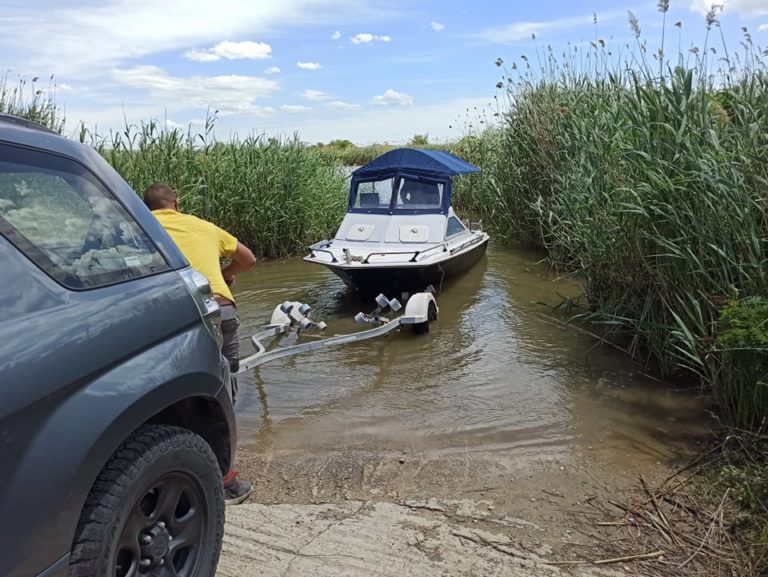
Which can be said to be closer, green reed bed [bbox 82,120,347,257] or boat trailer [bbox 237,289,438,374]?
boat trailer [bbox 237,289,438,374]

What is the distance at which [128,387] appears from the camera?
2.06 m

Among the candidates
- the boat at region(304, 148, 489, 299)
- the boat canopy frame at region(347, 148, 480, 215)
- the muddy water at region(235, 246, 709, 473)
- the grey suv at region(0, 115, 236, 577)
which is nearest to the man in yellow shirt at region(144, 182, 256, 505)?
the muddy water at region(235, 246, 709, 473)

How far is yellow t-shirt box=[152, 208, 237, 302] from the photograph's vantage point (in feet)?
13.7

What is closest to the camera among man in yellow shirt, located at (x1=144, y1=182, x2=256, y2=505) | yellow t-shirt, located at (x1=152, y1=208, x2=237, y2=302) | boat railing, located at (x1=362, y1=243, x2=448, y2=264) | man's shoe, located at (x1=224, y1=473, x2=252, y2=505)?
man's shoe, located at (x1=224, y1=473, x2=252, y2=505)

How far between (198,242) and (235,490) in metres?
1.63

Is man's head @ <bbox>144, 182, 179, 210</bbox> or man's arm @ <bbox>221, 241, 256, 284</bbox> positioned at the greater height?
man's head @ <bbox>144, 182, 179, 210</bbox>

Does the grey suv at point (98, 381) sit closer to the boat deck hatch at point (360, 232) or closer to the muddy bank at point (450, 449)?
the muddy bank at point (450, 449)

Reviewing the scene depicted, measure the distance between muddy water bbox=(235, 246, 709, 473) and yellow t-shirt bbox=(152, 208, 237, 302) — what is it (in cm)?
155

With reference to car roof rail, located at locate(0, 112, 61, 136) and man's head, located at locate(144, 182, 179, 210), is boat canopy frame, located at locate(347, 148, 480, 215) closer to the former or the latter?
man's head, located at locate(144, 182, 179, 210)

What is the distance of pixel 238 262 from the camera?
15.9ft

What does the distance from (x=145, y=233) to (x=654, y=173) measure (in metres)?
4.63

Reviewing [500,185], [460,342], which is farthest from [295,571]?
[500,185]

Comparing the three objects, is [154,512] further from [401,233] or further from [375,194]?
[375,194]

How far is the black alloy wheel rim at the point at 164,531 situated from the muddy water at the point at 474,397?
2.46 m
